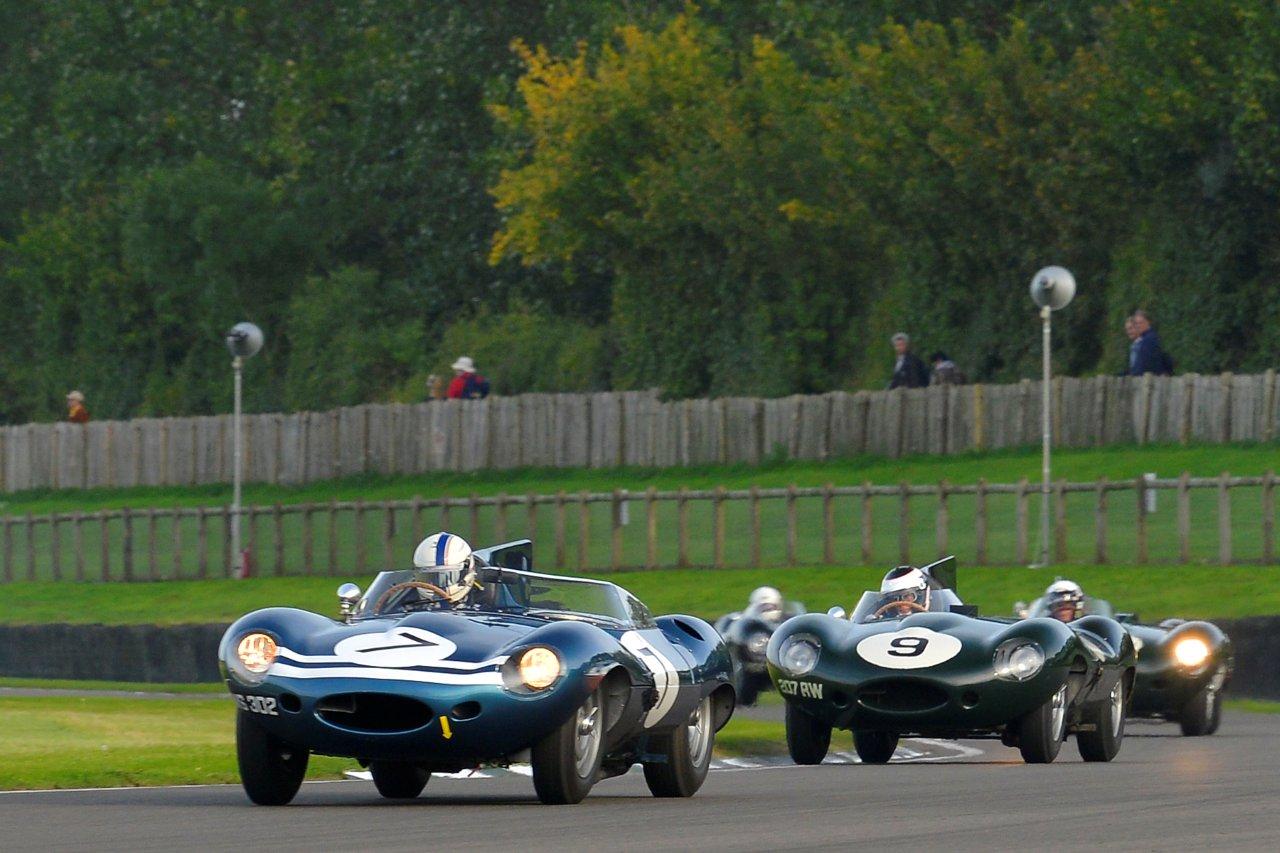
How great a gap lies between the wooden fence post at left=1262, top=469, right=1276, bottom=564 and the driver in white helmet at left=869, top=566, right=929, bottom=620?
11627mm

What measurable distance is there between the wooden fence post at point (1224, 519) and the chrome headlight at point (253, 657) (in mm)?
17331

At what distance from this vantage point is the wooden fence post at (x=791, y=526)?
3212 cm

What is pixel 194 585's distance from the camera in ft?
120

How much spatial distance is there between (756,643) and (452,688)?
1022 centimetres

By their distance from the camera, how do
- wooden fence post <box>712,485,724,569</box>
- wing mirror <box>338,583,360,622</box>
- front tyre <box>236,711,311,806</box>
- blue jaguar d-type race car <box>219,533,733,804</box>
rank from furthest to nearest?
wooden fence post <box>712,485,724,569</box> < wing mirror <box>338,583,360,622</box> < front tyre <box>236,711,311,806</box> < blue jaguar d-type race car <box>219,533,733,804</box>

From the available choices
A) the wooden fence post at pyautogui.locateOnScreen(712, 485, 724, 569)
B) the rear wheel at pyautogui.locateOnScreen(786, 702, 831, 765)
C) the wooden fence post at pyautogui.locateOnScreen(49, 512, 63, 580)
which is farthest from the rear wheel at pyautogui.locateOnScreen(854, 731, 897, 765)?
the wooden fence post at pyautogui.locateOnScreen(49, 512, 63, 580)

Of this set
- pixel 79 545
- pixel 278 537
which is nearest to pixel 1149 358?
pixel 278 537

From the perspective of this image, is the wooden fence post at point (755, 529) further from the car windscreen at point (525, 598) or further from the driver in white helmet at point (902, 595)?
the car windscreen at point (525, 598)

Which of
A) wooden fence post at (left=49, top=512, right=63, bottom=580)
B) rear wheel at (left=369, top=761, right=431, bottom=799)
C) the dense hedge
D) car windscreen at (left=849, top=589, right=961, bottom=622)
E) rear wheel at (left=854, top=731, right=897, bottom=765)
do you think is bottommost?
wooden fence post at (left=49, top=512, right=63, bottom=580)

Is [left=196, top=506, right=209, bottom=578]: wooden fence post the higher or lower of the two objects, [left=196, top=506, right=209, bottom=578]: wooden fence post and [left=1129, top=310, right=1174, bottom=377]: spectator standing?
the lower

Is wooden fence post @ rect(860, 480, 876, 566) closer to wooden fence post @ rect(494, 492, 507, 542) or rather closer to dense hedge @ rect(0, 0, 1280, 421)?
wooden fence post @ rect(494, 492, 507, 542)

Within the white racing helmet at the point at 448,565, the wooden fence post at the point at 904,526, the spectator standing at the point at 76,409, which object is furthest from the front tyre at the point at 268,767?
the spectator standing at the point at 76,409

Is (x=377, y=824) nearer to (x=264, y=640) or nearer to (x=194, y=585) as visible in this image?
(x=264, y=640)

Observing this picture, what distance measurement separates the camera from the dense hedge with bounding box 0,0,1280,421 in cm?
4459
